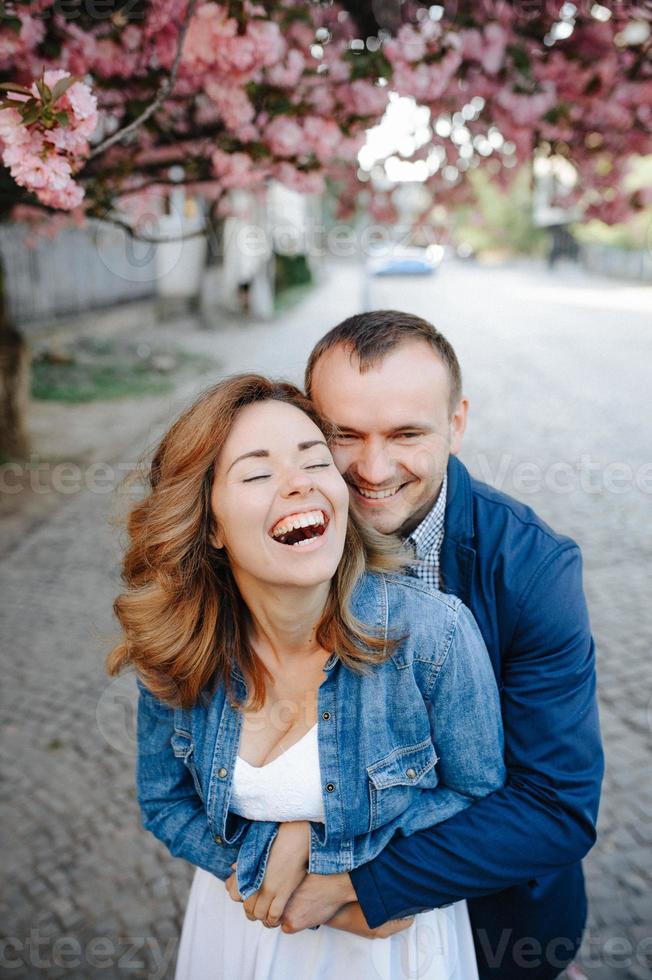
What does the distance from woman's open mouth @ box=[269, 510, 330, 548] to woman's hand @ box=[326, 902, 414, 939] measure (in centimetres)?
78

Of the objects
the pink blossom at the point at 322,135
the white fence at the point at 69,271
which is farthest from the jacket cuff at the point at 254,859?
the white fence at the point at 69,271

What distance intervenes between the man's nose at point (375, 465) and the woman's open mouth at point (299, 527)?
0.25 meters

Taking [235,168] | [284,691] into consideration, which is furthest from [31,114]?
[235,168]

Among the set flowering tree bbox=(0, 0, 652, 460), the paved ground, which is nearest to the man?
the paved ground

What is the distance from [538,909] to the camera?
1.89 meters

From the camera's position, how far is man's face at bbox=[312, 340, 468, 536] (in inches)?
72.4

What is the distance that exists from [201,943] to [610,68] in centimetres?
448

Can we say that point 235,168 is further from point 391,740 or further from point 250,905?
point 250,905

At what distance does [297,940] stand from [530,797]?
2.09 feet

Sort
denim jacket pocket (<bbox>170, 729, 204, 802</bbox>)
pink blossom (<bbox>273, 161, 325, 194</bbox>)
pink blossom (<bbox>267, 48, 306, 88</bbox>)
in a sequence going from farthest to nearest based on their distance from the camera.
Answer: pink blossom (<bbox>273, 161, 325, 194</bbox>)
pink blossom (<bbox>267, 48, 306, 88</bbox>)
denim jacket pocket (<bbox>170, 729, 204, 802</bbox>)

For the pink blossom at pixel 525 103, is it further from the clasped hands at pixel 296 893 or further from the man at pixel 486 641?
the clasped hands at pixel 296 893

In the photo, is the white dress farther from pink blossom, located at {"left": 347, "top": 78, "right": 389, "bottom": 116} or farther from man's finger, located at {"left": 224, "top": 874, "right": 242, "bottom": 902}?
pink blossom, located at {"left": 347, "top": 78, "right": 389, "bottom": 116}

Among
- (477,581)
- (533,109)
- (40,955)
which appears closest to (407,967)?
(477,581)

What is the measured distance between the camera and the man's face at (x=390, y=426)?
1839mm
